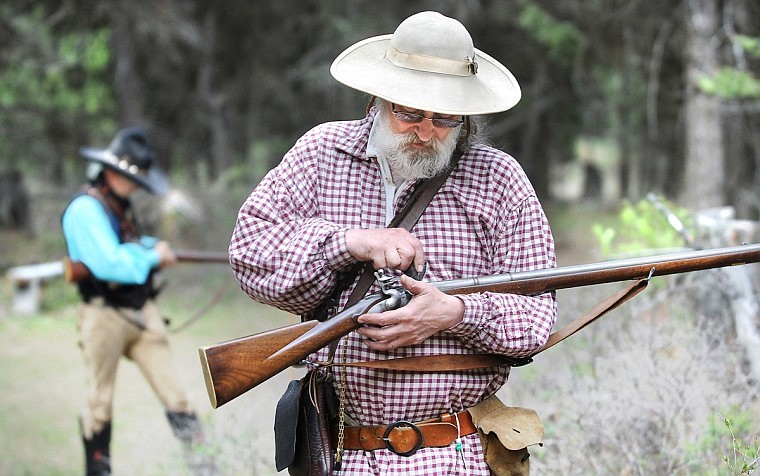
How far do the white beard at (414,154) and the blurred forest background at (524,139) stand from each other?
468mm

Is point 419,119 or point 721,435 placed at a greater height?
point 419,119

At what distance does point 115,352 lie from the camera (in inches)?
245

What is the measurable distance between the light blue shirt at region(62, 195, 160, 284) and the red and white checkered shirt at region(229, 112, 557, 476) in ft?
10.9

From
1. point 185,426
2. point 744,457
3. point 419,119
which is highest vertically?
point 419,119

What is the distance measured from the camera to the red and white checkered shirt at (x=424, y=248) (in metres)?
2.81

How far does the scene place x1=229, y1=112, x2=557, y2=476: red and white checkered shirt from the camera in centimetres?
281

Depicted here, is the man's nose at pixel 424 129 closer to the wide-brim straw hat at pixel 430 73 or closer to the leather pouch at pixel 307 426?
the wide-brim straw hat at pixel 430 73

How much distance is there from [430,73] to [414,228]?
1.63ft

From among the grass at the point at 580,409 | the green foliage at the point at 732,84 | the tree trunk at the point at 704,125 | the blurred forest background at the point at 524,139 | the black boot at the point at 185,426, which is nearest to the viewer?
the grass at the point at 580,409

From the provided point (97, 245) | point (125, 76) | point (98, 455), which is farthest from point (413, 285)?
point (125, 76)

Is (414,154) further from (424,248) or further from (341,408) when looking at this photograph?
(341,408)

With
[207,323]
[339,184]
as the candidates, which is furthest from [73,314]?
[339,184]

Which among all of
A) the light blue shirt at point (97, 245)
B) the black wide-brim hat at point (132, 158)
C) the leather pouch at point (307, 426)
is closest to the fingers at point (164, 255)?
the light blue shirt at point (97, 245)

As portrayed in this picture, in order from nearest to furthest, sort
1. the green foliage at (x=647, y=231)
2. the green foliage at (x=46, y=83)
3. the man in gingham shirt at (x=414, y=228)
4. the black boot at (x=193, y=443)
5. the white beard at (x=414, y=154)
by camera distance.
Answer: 1. the man in gingham shirt at (x=414, y=228)
2. the white beard at (x=414, y=154)
3. the black boot at (x=193, y=443)
4. the green foliage at (x=647, y=231)
5. the green foliage at (x=46, y=83)
